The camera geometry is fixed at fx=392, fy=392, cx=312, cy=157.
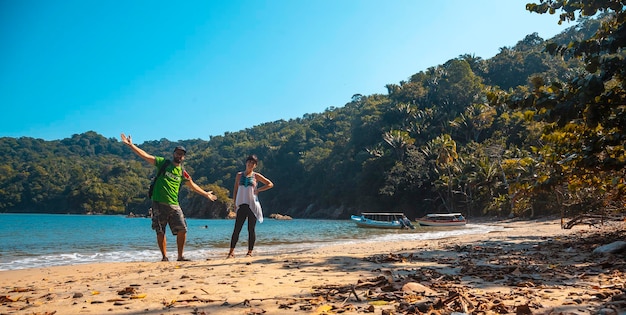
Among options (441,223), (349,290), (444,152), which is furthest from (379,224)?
(349,290)

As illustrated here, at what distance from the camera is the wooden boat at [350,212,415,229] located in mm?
30391

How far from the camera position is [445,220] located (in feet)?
104

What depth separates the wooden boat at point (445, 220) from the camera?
30891 mm

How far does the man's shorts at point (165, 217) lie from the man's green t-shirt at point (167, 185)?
10 centimetres

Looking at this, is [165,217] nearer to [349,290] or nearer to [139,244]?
[349,290]

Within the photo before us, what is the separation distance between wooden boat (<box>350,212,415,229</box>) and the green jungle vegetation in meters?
8.24

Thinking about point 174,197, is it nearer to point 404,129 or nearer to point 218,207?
point 404,129

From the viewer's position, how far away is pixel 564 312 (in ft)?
9.18

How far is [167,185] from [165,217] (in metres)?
0.58

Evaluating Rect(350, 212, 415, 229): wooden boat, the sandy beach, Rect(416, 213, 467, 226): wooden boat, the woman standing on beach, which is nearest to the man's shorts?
the woman standing on beach

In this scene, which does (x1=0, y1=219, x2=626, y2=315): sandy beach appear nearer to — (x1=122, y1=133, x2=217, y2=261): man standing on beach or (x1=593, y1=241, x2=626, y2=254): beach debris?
(x1=593, y1=241, x2=626, y2=254): beach debris

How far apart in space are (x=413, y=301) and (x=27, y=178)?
386 ft

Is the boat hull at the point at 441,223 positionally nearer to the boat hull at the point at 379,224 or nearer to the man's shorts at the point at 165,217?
the boat hull at the point at 379,224

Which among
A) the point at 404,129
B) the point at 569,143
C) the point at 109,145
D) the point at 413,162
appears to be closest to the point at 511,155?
the point at 413,162
